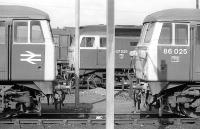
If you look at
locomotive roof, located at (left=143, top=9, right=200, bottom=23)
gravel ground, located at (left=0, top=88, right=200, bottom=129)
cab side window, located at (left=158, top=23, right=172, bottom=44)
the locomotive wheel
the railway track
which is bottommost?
gravel ground, located at (left=0, top=88, right=200, bottom=129)

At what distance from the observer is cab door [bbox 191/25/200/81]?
1084 cm

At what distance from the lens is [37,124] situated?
10.1m

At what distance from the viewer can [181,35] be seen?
35.6 feet

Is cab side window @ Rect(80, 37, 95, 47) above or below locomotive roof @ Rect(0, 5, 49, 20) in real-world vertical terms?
below

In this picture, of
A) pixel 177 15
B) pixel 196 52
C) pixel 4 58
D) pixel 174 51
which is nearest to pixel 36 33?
pixel 4 58

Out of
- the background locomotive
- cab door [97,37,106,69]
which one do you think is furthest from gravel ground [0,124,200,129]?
cab door [97,37,106,69]

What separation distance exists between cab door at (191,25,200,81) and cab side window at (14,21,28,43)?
4510 mm

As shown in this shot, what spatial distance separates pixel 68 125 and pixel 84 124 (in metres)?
0.41

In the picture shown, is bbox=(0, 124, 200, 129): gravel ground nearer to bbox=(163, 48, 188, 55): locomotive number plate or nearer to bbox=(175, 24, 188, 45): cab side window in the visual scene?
bbox=(163, 48, 188, 55): locomotive number plate

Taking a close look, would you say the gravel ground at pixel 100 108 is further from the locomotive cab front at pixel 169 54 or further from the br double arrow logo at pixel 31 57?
the br double arrow logo at pixel 31 57

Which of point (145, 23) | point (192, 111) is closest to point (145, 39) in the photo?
point (145, 23)

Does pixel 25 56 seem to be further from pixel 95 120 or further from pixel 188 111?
pixel 188 111

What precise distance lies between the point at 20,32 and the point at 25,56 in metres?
0.66

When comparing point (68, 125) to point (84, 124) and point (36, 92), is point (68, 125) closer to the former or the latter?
point (84, 124)
